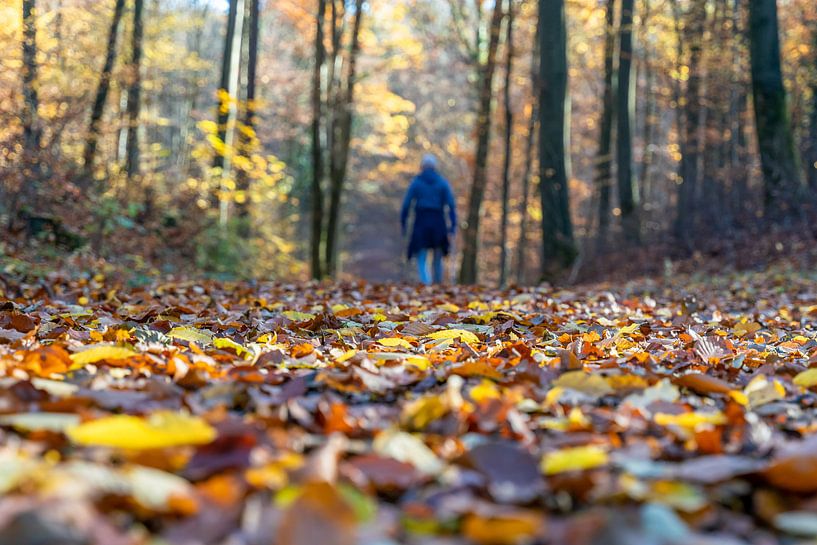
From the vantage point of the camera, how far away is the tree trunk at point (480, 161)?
45.8 ft

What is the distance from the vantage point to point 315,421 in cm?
174

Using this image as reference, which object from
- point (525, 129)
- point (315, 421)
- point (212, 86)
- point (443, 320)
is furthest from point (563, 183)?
point (212, 86)

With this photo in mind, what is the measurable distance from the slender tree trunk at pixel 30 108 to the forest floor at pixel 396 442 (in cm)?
786

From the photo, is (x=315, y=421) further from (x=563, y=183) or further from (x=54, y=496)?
(x=563, y=183)

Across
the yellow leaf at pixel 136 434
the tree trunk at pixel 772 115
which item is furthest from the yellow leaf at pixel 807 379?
the tree trunk at pixel 772 115

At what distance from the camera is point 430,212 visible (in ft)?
33.3

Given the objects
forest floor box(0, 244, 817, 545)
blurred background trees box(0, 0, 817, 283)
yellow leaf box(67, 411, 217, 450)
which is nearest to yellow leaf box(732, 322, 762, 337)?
forest floor box(0, 244, 817, 545)

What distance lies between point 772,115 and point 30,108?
11264 millimetres

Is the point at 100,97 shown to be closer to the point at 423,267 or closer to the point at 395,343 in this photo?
the point at 423,267

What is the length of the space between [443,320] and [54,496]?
321 cm

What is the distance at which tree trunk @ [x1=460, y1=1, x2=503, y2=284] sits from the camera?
14.0 metres

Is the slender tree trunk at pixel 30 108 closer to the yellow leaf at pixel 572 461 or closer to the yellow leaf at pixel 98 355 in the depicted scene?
the yellow leaf at pixel 98 355

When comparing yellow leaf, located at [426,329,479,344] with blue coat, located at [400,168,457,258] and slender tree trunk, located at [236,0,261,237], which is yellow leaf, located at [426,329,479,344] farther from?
slender tree trunk, located at [236,0,261,237]

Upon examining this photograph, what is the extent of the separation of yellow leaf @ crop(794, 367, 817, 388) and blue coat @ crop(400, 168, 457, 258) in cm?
769
